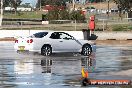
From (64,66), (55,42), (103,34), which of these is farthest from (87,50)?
(103,34)

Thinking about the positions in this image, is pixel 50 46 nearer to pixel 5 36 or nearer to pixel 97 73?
pixel 97 73

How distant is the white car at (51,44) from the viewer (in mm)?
27188

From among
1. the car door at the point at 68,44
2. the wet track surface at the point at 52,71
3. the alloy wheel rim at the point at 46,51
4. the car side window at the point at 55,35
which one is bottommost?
the wet track surface at the point at 52,71

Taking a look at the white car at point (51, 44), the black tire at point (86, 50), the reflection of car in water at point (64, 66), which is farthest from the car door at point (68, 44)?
the reflection of car in water at point (64, 66)

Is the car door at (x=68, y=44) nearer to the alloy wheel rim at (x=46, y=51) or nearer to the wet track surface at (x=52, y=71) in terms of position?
the alloy wheel rim at (x=46, y=51)

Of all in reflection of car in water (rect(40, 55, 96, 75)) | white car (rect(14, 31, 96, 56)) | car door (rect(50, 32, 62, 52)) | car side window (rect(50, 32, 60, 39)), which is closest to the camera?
reflection of car in water (rect(40, 55, 96, 75))

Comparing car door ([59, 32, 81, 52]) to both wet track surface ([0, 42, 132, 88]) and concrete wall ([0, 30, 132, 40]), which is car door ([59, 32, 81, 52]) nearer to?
wet track surface ([0, 42, 132, 88])

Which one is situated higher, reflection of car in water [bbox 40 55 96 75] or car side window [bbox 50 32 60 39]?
car side window [bbox 50 32 60 39]

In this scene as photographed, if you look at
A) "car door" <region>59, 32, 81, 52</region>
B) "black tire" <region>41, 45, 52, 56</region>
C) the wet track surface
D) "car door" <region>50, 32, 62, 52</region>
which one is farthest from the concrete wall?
the wet track surface

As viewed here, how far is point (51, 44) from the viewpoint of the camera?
27516 millimetres

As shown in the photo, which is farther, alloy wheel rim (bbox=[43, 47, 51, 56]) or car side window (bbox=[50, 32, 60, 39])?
car side window (bbox=[50, 32, 60, 39])

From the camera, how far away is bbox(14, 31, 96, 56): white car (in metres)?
27.2

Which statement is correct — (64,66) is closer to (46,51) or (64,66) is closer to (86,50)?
(46,51)

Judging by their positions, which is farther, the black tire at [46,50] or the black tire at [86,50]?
the black tire at [86,50]
